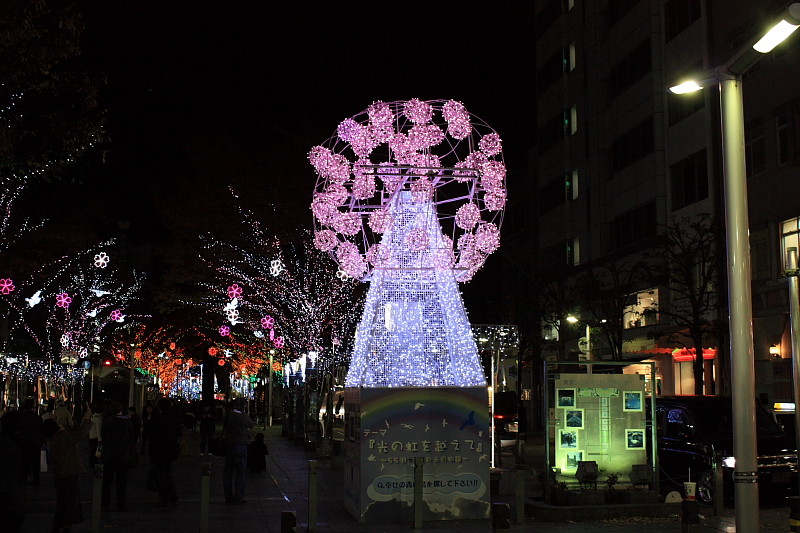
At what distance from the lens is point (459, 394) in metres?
13.9

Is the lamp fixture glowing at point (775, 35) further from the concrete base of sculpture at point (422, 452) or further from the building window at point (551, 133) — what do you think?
the building window at point (551, 133)

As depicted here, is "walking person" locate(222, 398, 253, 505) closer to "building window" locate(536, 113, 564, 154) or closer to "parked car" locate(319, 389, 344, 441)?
"parked car" locate(319, 389, 344, 441)

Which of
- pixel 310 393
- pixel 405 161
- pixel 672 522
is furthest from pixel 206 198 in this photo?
pixel 672 522

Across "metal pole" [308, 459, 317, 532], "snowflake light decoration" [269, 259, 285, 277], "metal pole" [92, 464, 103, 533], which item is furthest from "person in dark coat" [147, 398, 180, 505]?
"snowflake light decoration" [269, 259, 285, 277]

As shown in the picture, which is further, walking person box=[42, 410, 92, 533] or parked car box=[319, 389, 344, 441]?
parked car box=[319, 389, 344, 441]

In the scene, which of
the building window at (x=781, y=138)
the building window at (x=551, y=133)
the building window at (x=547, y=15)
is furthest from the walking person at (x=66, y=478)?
the building window at (x=547, y=15)

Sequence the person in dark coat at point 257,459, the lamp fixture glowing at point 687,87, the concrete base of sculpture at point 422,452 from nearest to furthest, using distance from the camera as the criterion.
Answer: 1. the lamp fixture glowing at point 687,87
2. the concrete base of sculpture at point 422,452
3. the person in dark coat at point 257,459

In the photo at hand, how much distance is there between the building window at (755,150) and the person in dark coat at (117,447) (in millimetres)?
23768

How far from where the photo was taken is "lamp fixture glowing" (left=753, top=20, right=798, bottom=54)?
781 centimetres

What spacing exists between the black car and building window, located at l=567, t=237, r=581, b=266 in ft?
101

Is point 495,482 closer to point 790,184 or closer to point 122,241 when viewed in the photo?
point 790,184

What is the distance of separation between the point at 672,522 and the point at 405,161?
680cm

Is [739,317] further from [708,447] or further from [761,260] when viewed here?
[761,260]

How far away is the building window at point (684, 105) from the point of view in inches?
1425
